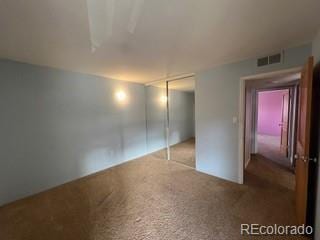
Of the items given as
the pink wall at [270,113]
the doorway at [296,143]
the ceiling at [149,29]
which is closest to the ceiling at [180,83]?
the doorway at [296,143]

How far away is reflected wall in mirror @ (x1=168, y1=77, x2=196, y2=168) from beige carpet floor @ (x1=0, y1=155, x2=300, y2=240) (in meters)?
1.87

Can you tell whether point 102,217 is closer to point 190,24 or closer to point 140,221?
point 140,221

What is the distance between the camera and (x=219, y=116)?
279 centimetres

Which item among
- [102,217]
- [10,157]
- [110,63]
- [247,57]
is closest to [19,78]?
[10,157]

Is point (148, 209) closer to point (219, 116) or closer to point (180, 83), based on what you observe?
point (219, 116)

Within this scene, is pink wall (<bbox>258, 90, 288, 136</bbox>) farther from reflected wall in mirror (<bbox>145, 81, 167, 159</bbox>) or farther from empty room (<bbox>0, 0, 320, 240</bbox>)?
reflected wall in mirror (<bbox>145, 81, 167, 159</bbox>)

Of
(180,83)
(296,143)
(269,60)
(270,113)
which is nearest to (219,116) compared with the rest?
(269,60)

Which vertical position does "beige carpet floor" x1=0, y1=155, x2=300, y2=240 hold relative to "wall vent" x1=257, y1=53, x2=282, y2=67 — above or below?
below

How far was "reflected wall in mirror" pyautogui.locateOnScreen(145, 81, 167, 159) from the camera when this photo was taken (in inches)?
175

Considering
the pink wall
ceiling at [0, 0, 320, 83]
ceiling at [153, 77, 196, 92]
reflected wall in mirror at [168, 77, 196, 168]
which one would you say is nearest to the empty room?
ceiling at [0, 0, 320, 83]

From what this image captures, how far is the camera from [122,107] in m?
3.73

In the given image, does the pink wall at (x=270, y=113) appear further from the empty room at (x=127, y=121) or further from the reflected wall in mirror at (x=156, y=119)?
the reflected wall in mirror at (x=156, y=119)

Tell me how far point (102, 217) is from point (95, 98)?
2.27m

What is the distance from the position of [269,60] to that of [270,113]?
6392 mm
